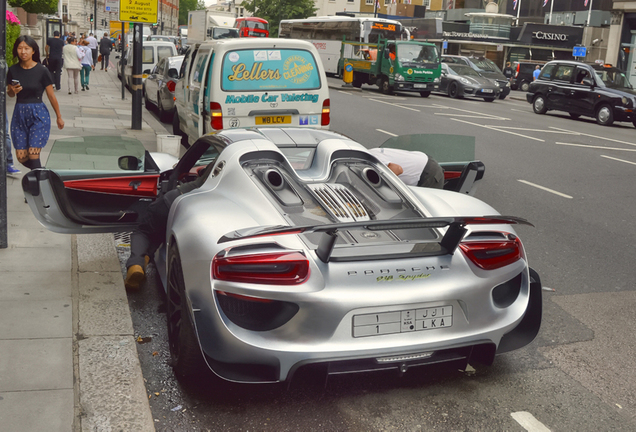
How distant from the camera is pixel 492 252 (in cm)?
364

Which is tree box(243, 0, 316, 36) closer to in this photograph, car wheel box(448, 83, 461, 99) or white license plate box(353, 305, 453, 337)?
car wheel box(448, 83, 461, 99)

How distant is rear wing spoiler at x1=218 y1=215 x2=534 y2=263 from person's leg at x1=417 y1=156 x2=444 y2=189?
Answer: 7.74 ft

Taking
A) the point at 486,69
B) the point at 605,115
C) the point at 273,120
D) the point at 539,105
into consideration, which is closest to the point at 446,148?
the point at 273,120

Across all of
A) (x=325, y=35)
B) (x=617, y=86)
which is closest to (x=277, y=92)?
(x=617, y=86)

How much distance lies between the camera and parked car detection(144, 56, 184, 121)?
1658 cm

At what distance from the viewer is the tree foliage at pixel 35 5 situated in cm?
2350

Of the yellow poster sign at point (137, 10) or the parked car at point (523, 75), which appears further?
the parked car at point (523, 75)

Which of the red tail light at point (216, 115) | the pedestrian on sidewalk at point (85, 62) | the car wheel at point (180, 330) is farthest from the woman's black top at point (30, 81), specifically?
the pedestrian on sidewalk at point (85, 62)

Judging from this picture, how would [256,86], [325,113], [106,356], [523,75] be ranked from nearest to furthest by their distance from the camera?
1. [106,356]
2. [256,86]
3. [325,113]
4. [523,75]

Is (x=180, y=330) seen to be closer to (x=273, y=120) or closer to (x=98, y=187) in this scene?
(x=98, y=187)

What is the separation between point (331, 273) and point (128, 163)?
2.66 meters

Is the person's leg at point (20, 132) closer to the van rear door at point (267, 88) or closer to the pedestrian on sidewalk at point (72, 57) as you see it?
the van rear door at point (267, 88)

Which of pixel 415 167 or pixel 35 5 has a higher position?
pixel 35 5

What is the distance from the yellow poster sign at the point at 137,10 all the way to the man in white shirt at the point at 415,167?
998 cm
